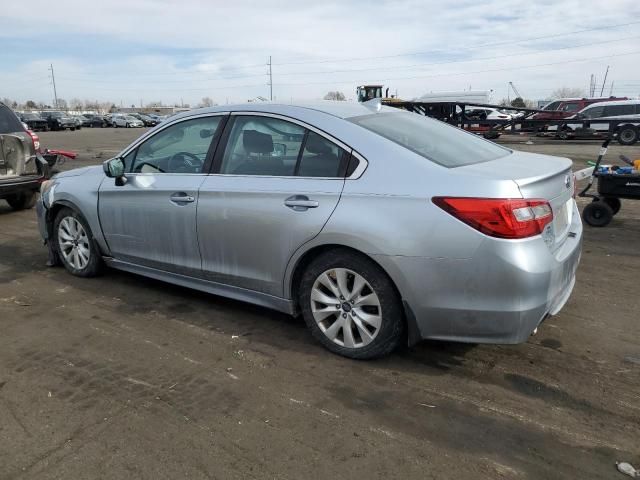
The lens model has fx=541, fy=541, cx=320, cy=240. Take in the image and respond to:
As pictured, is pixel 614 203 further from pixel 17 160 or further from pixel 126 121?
pixel 126 121

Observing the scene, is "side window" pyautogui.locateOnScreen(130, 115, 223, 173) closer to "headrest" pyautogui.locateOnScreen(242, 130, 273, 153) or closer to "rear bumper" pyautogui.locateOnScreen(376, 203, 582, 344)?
"headrest" pyautogui.locateOnScreen(242, 130, 273, 153)

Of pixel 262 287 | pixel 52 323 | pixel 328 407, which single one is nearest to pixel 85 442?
pixel 328 407

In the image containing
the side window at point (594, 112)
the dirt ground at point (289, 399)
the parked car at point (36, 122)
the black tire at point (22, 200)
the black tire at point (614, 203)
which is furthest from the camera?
the parked car at point (36, 122)

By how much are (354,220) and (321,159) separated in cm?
55

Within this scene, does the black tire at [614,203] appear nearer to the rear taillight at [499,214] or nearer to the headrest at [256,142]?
the rear taillight at [499,214]

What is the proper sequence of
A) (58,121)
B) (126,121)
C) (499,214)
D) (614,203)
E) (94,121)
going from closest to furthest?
(499,214)
(614,203)
(58,121)
(126,121)
(94,121)

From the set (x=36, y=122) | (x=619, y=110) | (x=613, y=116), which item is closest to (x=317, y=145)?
(x=613, y=116)

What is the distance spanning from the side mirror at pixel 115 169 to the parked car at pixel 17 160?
453 centimetres

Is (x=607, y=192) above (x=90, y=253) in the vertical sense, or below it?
above

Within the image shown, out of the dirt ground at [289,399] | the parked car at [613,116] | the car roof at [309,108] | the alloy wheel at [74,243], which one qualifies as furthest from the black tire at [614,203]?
the parked car at [613,116]

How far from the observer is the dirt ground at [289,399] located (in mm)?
2529

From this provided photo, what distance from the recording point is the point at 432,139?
145 inches

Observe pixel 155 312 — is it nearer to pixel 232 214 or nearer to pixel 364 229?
pixel 232 214

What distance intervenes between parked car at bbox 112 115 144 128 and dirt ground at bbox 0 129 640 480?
50917mm
